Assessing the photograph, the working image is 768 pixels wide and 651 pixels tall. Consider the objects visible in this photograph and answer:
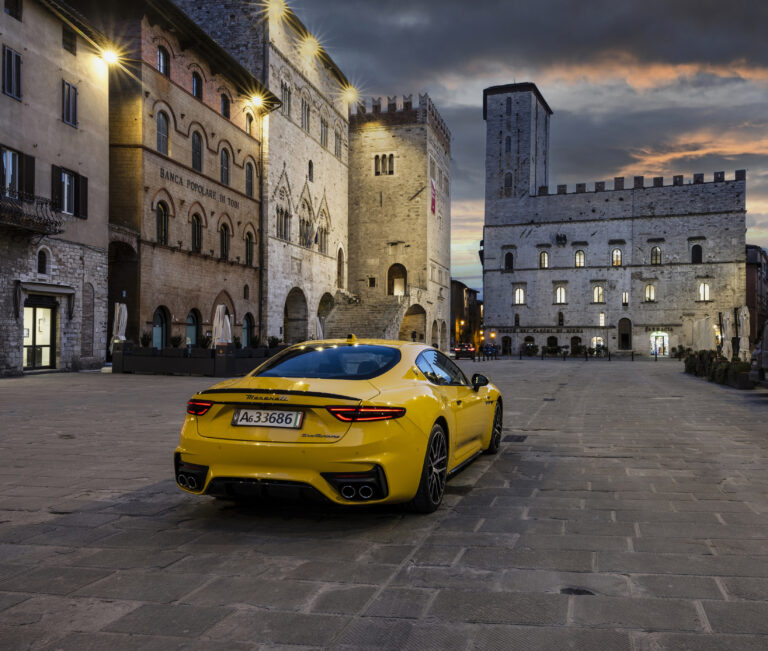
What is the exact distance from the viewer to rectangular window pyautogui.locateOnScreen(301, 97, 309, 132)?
45562 millimetres

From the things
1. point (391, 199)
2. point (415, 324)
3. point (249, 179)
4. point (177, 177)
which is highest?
point (391, 199)

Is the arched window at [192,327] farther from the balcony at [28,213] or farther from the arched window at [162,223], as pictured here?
the balcony at [28,213]

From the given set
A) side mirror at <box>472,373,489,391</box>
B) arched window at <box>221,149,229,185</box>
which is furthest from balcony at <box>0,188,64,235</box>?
side mirror at <box>472,373,489,391</box>

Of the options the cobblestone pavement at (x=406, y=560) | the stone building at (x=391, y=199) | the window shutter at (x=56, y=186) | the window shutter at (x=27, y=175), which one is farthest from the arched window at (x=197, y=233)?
the cobblestone pavement at (x=406, y=560)

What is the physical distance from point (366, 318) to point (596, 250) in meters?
28.1

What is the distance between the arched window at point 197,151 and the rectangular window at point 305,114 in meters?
13.1

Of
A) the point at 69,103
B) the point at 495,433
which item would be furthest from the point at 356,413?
the point at 69,103

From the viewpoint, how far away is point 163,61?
30672mm

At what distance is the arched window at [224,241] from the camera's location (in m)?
35.8

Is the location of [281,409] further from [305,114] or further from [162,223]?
[305,114]

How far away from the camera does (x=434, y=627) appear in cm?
313

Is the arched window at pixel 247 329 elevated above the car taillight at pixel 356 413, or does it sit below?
above

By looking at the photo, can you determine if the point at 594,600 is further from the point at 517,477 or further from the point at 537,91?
the point at 537,91

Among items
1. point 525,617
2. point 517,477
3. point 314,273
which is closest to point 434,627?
point 525,617
